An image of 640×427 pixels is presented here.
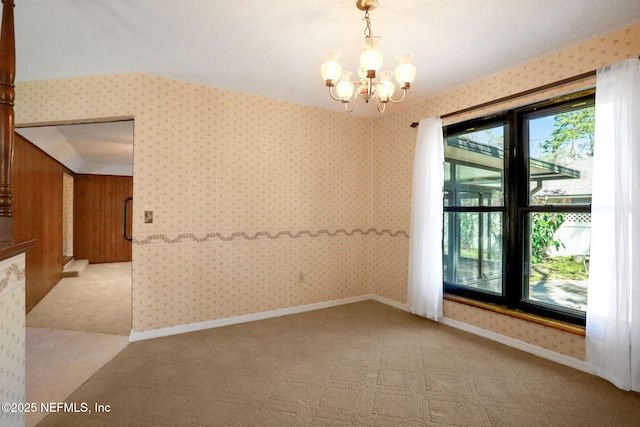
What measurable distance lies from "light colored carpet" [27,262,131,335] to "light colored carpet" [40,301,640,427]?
849mm

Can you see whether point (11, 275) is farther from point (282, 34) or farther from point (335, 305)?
point (335, 305)

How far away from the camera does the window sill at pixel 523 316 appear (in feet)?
8.17

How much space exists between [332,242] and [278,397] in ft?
7.36

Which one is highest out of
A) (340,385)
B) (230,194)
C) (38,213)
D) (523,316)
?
(230,194)

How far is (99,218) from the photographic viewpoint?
24.2ft

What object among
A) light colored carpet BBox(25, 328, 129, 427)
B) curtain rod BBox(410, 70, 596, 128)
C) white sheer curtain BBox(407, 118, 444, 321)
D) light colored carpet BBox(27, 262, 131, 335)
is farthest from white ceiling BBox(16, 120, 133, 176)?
curtain rod BBox(410, 70, 596, 128)

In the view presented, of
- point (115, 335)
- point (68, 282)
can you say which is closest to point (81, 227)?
point (68, 282)

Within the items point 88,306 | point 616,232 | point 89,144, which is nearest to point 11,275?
point 88,306

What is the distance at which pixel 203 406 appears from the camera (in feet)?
6.46

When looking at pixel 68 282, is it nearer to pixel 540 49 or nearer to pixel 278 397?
pixel 278 397

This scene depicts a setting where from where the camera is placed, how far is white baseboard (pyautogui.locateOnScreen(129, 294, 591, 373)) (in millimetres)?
2563

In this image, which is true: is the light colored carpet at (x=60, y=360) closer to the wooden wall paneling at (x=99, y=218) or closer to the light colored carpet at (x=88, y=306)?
the light colored carpet at (x=88, y=306)

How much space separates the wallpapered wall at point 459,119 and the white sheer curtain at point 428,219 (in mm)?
137

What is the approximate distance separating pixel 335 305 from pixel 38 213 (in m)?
4.17
